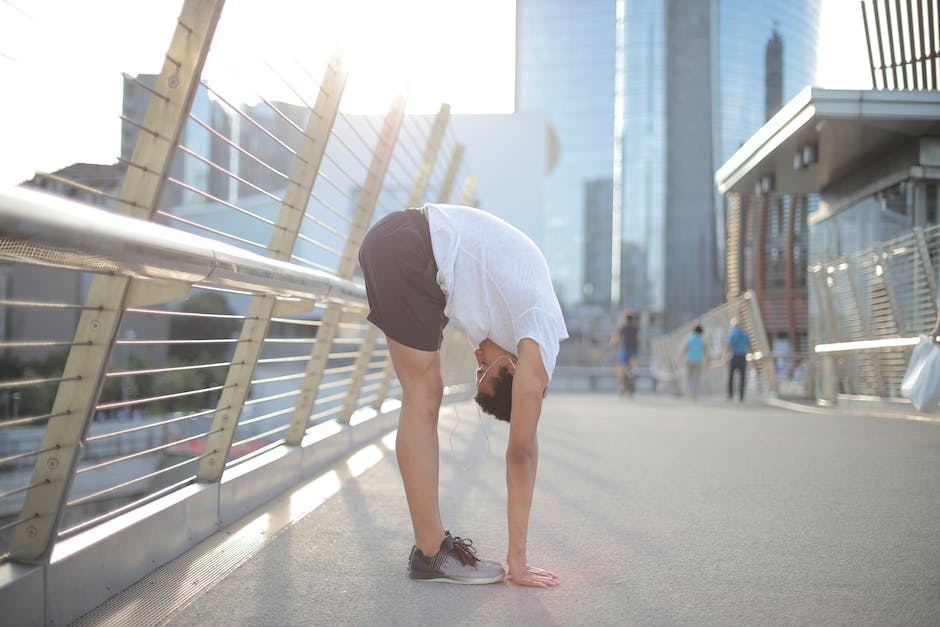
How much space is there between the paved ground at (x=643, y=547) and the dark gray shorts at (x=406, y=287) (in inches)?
30.1

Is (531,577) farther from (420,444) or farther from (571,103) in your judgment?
(571,103)

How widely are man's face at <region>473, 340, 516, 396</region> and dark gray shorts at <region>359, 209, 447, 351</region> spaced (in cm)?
15

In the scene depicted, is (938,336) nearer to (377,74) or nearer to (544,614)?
(377,74)

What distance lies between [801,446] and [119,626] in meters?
5.69

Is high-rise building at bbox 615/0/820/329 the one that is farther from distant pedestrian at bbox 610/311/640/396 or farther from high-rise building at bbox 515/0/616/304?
distant pedestrian at bbox 610/311/640/396

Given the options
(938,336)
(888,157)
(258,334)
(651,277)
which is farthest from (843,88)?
(651,277)

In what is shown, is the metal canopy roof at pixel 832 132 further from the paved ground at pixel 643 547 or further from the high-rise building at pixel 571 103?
the high-rise building at pixel 571 103

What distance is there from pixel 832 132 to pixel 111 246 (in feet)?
42.8

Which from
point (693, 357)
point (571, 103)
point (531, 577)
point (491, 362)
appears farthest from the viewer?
point (571, 103)

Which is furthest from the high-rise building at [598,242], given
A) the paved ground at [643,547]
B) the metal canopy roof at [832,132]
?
the paved ground at [643,547]

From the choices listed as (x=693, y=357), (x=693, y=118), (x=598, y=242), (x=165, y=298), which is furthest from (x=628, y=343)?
(x=693, y=118)

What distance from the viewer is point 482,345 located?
9.27 feet

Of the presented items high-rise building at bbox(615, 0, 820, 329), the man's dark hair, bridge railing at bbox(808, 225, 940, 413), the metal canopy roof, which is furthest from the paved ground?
high-rise building at bbox(615, 0, 820, 329)

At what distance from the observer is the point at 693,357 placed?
1667 cm
